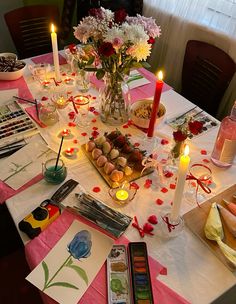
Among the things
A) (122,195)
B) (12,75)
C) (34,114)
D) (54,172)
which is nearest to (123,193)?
(122,195)

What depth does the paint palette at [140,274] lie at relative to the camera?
81cm

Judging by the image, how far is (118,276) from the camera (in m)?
0.86

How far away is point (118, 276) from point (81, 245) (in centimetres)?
14

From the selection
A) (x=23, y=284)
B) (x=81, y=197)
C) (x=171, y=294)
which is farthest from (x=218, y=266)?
(x=23, y=284)

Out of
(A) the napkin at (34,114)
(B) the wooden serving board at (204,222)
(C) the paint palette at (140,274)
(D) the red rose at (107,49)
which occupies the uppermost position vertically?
(D) the red rose at (107,49)

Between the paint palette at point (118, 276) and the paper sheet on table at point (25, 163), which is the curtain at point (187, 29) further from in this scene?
the paint palette at point (118, 276)

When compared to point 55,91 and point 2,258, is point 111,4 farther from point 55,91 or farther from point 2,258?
point 2,258

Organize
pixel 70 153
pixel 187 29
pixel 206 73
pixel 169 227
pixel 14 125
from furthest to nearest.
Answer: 1. pixel 187 29
2. pixel 206 73
3. pixel 14 125
4. pixel 70 153
5. pixel 169 227

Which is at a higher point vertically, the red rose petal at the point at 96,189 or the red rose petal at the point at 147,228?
the red rose petal at the point at 147,228

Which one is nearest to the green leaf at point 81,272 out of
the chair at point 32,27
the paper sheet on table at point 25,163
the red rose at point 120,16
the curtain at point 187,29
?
the paper sheet on table at point 25,163

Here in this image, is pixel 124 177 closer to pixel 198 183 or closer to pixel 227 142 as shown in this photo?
pixel 198 183

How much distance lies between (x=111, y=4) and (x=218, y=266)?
189 centimetres

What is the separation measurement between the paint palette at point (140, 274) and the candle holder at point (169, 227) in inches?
3.1

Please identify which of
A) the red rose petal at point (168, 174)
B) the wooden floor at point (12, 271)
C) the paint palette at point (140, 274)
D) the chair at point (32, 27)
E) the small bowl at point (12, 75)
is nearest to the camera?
the paint palette at point (140, 274)
